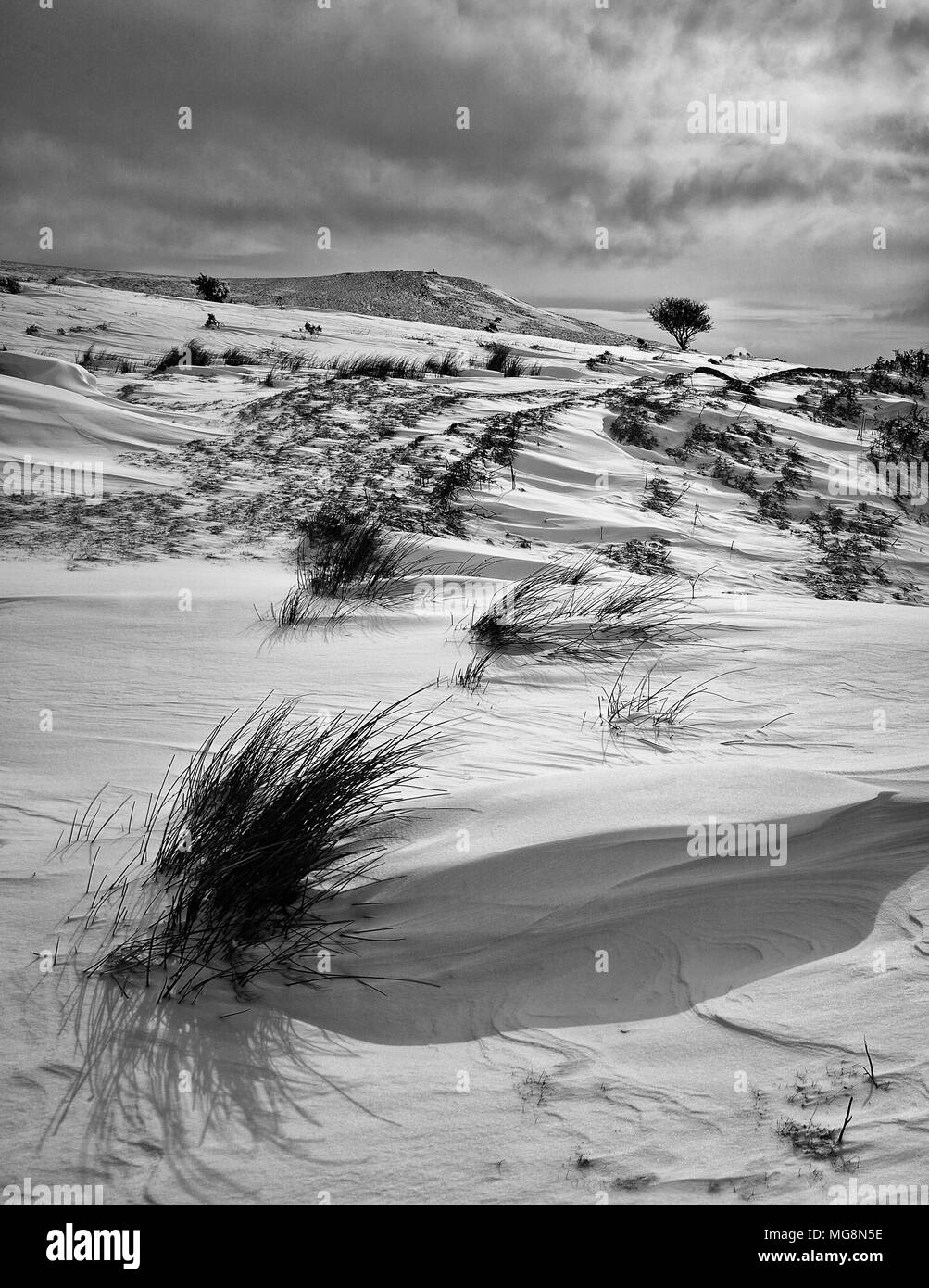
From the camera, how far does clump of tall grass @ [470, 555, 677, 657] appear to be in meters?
3.79

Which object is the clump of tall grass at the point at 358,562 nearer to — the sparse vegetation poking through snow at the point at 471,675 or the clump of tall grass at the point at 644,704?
the sparse vegetation poking through snow at the point at 471,675

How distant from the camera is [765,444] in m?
8.05

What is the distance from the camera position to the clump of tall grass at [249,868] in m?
1.77

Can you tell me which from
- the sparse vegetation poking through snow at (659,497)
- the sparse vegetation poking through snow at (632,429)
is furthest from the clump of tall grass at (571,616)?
the sparse vegetation poking through snow at (632,429)

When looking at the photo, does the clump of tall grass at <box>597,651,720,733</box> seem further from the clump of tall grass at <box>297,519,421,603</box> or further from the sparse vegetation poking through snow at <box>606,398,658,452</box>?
the sparse vegetation poking through snow at <box>606,398,658,452</box>

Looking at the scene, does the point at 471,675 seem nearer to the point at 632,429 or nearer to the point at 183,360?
the point at 632,429

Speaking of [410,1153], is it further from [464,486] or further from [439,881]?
[464,486]

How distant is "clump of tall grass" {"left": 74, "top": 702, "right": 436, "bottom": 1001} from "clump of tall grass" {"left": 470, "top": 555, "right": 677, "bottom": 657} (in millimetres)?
1528

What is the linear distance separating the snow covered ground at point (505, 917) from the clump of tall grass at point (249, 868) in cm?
7

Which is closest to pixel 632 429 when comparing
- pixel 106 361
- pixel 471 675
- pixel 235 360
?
pixel 471 675

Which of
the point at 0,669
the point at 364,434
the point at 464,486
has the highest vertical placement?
the point at 364,434

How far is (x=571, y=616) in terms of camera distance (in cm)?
410

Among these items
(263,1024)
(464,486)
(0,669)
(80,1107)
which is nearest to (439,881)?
(263,1024)
